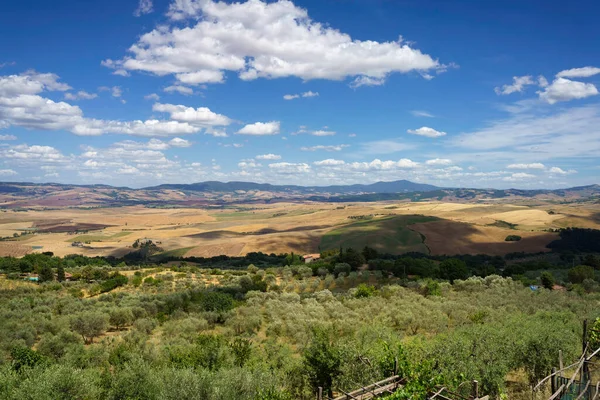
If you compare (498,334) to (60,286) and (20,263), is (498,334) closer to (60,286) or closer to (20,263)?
(60,286)

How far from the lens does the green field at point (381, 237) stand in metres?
120

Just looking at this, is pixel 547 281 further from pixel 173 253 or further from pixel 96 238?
pixel 96 238

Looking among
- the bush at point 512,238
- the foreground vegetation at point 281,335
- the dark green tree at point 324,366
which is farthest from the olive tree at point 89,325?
the bush at point 512,238

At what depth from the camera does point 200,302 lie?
44.8 metres

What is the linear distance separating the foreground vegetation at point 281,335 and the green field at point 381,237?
1990 inches

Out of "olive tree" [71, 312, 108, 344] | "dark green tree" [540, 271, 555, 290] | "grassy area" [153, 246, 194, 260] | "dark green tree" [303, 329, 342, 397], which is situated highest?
"dark green tree" [303, 329, 342, 397]

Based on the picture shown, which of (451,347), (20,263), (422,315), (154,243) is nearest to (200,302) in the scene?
(422,315)

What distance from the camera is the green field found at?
4742 inches

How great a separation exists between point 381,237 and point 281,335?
101m

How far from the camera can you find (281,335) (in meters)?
34.9

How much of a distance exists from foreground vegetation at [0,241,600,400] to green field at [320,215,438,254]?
5055 centimetres

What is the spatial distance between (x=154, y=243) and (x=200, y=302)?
107m

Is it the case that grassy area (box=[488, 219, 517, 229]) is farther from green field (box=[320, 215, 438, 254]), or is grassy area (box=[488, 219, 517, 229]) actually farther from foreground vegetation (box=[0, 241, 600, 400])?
foreground vegetation (box=[0, 241, 600, 400])

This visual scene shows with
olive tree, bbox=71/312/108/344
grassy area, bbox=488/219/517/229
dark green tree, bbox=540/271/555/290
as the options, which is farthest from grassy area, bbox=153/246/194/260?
grassy area, bbox=488/219/517/229
